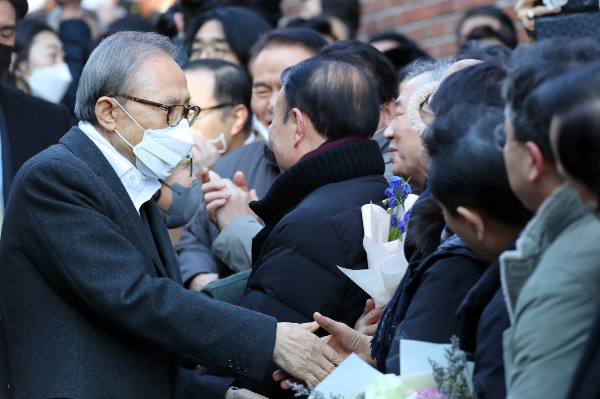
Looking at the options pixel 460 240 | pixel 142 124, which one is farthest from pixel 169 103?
pixel 460 240

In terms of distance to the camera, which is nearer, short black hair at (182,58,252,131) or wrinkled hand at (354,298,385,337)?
wrinkled hand at (354,298,385,337)

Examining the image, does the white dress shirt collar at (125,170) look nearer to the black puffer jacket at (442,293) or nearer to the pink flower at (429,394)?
the black puffer jacket at (442,293)

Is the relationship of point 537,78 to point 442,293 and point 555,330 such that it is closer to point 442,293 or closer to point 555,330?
point 555,330

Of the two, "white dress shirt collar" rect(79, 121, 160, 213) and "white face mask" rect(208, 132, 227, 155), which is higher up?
"white dress shirt collar" rect(79, 121, 160, 213)

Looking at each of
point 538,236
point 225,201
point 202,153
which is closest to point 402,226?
point 538,236

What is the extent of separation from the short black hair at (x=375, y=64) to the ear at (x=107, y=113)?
1.58 m

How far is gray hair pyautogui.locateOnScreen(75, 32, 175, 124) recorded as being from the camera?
3.23 m

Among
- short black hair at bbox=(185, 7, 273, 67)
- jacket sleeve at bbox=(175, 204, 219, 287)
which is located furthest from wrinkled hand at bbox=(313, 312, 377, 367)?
short black hair at bbox=(185, 7, 273, 67)

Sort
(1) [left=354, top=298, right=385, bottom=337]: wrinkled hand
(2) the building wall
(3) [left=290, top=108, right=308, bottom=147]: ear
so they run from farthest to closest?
(2) the building wall, (3) [left=290, top=108, right=308, bottom=147]: ear, (1) [left=354, top=298, right=385, bottom=337]: wrinkled hand

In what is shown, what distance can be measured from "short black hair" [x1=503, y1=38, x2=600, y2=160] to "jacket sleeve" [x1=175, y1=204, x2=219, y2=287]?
109 inches

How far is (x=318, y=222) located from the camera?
3.27 meters

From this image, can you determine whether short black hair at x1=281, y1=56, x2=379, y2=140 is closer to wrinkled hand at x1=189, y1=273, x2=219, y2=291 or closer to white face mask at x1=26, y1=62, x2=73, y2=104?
wrinkled hand at x1=189, y1=273, x2=219, y2=291

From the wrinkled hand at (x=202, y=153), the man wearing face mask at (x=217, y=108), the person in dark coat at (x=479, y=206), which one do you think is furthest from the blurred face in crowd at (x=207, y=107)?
the person in dark coat at (x=479, y=206)

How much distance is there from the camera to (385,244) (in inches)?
124
